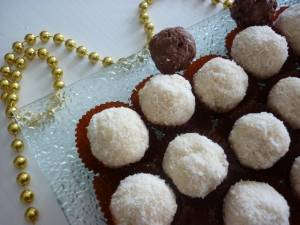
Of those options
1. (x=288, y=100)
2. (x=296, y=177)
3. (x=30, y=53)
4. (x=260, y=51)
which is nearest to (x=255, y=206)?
(x=296, y=177)

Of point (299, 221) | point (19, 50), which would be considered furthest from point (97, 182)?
point (19, 50)

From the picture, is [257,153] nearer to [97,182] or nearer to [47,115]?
[97,182]

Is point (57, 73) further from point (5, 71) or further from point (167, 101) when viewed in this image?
point (167, 101)

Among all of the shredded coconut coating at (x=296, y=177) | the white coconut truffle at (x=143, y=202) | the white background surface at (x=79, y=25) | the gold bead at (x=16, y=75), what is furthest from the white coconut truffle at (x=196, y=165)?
the gold bead at (x=16, y=75)

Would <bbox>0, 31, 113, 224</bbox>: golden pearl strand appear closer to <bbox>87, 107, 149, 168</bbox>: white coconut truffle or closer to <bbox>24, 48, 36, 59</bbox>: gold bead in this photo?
<bbox>24, 48, 36, 59</bbox>: gold bead

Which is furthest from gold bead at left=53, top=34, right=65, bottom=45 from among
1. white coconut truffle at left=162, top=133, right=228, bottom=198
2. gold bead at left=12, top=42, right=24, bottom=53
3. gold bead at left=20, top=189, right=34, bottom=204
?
white coconut truffle at left=162, top=133, right=228, bottom=198

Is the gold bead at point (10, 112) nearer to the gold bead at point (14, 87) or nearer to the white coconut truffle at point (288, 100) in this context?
the gold bead at point (14, 87)
